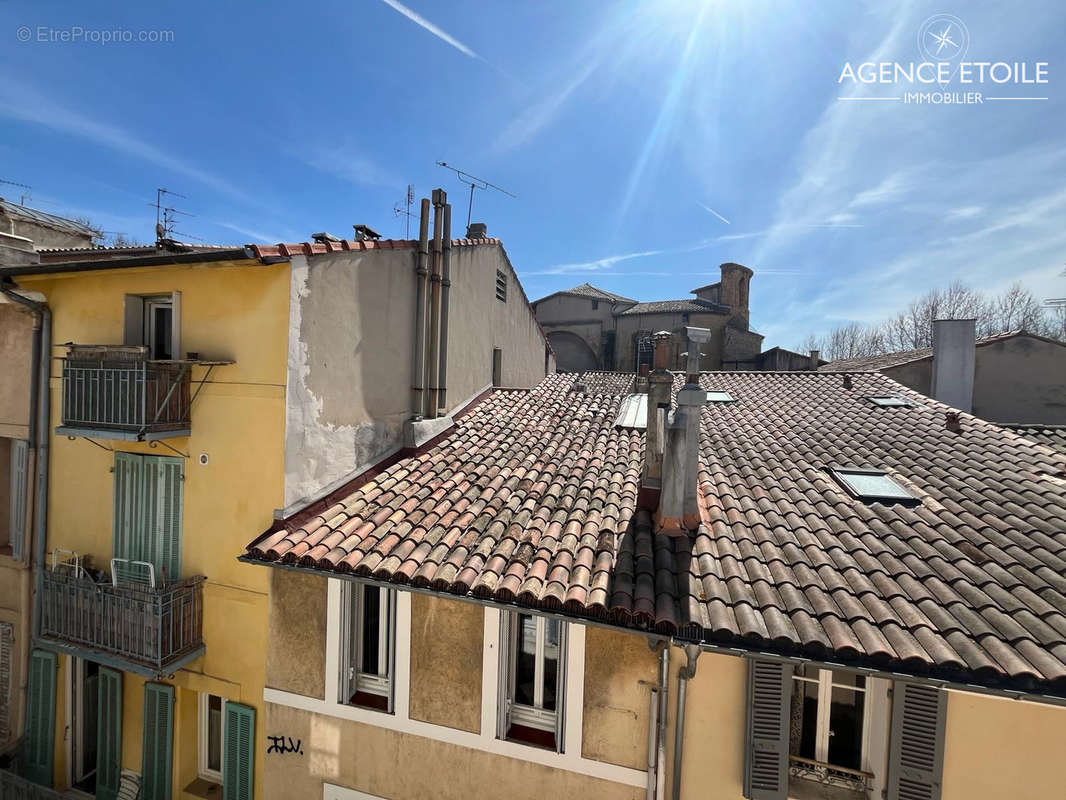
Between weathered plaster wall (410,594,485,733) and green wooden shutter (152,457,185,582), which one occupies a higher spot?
green wooden shutter (152,457,185,582)

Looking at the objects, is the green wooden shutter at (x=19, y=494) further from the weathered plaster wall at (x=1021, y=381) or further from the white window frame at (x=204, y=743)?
the weathered plaster wall at (x=1021, y=381)

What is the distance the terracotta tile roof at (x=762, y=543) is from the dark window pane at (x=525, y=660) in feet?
3.10

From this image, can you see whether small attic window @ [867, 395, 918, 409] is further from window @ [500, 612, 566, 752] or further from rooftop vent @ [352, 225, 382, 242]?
rooftop vent @ [352, 225, 382, 242]

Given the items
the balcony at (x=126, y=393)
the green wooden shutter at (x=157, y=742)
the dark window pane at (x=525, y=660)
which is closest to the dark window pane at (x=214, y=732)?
the green wooden shutter at (x=157, y=742)

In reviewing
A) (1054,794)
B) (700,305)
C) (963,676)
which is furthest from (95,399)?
(700,305)

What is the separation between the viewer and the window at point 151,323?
257 inches

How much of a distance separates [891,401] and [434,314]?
400 inches

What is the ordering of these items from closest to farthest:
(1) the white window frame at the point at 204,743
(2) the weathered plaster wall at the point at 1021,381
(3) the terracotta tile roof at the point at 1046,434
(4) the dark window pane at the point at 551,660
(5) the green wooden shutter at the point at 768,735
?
1. (5) the green wooden shutter at the point at 768,735
2. (4) the dark window pane at the point at 551,660
3. (1) the white window frame at the point at 204,743
4. (3) the terracotta tile roof at the point at 1046,434
5. (2) the weathered plaster wall at the point at 1021,381

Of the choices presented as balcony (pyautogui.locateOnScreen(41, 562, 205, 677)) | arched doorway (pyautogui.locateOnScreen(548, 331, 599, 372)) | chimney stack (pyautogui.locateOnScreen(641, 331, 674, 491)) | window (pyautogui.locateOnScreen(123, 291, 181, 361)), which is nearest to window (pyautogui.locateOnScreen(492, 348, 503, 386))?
chimney stack (pyautogui.locateOnScreen(641, 331, 674, 491))

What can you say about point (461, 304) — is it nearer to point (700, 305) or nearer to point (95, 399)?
point (95, 399)

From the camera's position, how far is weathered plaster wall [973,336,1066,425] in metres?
14.9

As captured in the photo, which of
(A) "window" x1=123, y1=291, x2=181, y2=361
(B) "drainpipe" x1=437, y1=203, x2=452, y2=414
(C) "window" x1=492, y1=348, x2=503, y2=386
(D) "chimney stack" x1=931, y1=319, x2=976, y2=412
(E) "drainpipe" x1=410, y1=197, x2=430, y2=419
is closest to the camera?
(A) "window" x1=123, y1=291, x2=181, y2=361

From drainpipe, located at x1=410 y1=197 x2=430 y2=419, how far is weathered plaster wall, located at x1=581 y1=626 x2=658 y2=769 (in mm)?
4997

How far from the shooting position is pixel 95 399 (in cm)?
593
